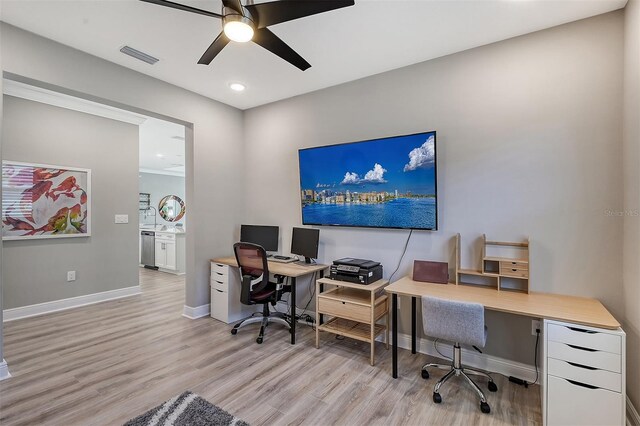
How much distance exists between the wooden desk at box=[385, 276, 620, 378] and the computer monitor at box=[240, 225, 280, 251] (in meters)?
1.74

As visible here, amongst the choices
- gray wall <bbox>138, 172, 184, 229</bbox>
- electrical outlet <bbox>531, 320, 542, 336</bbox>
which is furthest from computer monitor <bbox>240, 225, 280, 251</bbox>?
gray wall <bbox>138, 172, 184, 229</bbox>

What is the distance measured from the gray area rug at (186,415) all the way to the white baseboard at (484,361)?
176 centimetres

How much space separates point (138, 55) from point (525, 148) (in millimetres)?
3509

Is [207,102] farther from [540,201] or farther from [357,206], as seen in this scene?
[540,201]

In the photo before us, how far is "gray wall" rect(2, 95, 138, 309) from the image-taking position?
11.9 ft

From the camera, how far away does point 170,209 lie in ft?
29.2

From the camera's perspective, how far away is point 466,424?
1895 mm

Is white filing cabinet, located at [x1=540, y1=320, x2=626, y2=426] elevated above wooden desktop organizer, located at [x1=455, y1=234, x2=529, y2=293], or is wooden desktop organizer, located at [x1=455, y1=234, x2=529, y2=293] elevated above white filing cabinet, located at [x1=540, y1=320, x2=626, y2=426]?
wooden desktop organizer, located at [x1=455, y1=234, x2=529, y2=293]

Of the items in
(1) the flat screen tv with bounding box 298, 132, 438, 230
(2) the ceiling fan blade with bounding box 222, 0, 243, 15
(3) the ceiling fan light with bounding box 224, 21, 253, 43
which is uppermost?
(2) the ceiling fan blade with bounding box 222, 0, 243, 15

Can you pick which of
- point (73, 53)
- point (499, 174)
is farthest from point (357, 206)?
point (73, 53)

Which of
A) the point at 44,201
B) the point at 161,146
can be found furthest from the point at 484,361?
the point at 161,146

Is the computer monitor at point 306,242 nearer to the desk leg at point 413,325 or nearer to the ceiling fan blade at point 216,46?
the desk leg at point 413,325

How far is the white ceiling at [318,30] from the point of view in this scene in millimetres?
2105

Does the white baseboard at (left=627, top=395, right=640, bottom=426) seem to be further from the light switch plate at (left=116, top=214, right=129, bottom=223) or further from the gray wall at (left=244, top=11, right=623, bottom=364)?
the light switch plate at (left=116, top=214, right=129, bottom=223)
